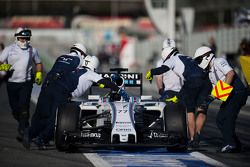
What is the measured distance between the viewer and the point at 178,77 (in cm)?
1560

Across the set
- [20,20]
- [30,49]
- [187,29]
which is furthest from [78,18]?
[30,49]

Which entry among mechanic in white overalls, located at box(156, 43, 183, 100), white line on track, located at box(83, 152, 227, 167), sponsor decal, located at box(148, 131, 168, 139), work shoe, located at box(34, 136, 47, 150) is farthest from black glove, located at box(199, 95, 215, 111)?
work shoe, located at box(34, 136, 47, 150)

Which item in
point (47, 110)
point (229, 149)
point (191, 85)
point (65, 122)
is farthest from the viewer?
point (191, 85)

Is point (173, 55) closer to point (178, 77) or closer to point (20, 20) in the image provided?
point (178, 77)

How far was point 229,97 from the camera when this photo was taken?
14.2 metres

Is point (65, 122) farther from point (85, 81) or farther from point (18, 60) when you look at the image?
point (18, 60)

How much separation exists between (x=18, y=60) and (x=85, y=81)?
1.95m

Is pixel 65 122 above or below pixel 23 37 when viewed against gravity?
below

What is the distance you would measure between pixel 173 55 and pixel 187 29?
4151cm

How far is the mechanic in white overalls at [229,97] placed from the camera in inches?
552

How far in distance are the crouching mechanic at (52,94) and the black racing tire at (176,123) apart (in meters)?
1.69

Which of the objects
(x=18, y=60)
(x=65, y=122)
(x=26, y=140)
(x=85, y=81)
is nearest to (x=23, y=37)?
(x=18, y=60)

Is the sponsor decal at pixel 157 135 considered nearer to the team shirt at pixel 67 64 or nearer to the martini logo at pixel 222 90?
the martini logo at pixel 222 90

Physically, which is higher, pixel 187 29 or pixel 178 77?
pixel 187 29
